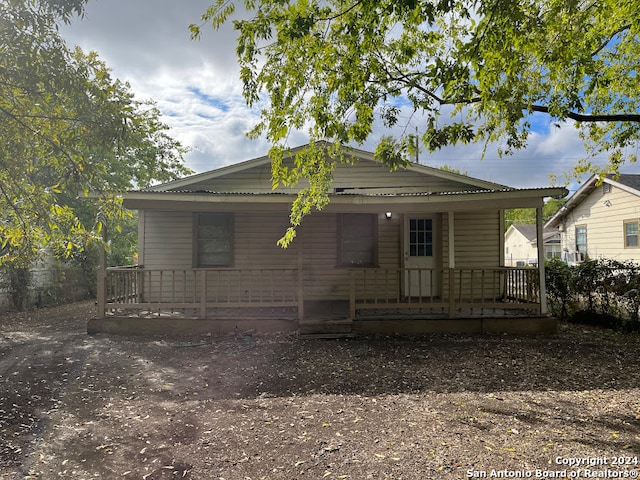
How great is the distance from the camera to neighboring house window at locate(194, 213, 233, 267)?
9266 millimetres

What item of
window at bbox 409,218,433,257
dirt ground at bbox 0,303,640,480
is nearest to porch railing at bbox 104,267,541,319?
window at bbox 409,218,433,257

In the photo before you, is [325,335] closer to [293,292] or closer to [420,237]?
[293,292]

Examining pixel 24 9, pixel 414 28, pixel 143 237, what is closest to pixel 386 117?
pixel 414 28

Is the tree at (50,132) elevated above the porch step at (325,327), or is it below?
above

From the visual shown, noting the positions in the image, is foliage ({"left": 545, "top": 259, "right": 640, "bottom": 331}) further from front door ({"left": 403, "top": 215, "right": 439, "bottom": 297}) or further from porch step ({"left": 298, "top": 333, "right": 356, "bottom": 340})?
porch step ({"left": 298, "top": 333, "right": 356, "bottom": 340})

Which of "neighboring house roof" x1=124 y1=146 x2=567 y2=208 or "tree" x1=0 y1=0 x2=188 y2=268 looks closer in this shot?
"tree" x1=0 y1=0 x2=188 y2=268

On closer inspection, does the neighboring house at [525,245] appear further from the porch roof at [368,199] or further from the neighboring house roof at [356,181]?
the porch roof at [368,199]

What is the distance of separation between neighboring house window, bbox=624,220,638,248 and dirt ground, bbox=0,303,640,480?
395 inches

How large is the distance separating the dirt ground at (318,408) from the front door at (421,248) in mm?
2370

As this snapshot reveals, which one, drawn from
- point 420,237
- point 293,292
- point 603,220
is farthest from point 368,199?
point 603,220

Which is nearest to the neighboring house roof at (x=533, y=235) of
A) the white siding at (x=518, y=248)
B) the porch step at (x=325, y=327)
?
the white siding at (x=518, y=248)

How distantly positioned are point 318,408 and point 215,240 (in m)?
5.94

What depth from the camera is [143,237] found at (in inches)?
360

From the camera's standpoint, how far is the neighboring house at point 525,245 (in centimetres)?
3158
